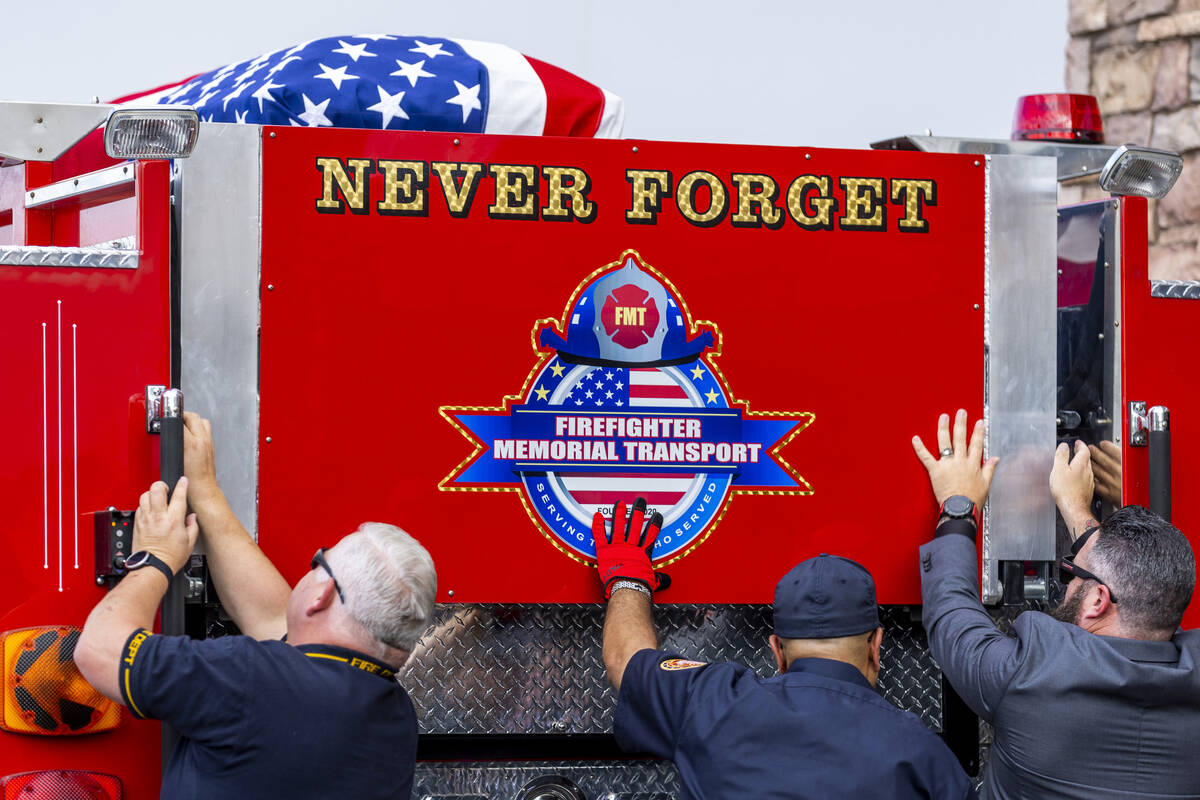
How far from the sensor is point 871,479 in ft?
9.09

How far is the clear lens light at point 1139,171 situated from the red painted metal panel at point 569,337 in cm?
27

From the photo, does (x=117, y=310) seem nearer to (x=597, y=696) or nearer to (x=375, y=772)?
(x=375, y=772)

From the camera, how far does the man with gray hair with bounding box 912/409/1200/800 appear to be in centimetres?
247

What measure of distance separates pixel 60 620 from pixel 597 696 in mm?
1080

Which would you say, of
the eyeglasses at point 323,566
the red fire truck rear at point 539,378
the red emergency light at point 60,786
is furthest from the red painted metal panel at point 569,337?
the red emergency light at point 60,786

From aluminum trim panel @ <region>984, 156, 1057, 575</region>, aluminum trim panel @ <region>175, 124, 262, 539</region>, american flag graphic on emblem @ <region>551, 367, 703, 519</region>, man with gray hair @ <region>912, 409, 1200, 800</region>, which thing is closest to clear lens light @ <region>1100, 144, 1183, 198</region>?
aluminum trim panel @ <region>984, 156, 1057, 575</region>

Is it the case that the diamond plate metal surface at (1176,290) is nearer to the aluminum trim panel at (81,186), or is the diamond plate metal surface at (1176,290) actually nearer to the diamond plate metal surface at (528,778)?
the diamond plate metal surface at (528,778)

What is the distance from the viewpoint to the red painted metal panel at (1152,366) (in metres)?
2.85

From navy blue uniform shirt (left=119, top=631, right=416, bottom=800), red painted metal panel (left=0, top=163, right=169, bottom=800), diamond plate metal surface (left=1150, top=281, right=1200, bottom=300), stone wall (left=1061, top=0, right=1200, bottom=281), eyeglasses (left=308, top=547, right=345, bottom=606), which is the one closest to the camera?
navy blue uniform shirt (left=119, top=631, right=416, bottom=800)

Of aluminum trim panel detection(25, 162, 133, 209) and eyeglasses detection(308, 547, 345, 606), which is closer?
eyeglasses detection(308, 547, 345, 606)

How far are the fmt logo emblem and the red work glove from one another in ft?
0.08

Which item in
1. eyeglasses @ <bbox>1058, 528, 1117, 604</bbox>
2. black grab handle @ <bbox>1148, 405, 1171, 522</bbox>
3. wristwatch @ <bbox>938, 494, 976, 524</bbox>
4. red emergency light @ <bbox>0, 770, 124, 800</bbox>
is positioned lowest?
red emergency light @ <bbox>0, 770, 124, 800</bbox>

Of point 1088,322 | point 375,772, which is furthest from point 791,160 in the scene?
point 375,772

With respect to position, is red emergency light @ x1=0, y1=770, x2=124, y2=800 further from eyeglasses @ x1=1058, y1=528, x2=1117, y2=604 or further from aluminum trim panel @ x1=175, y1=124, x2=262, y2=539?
eyeglasses @ x1=1058, y1=528, x2=1117, y2=604
